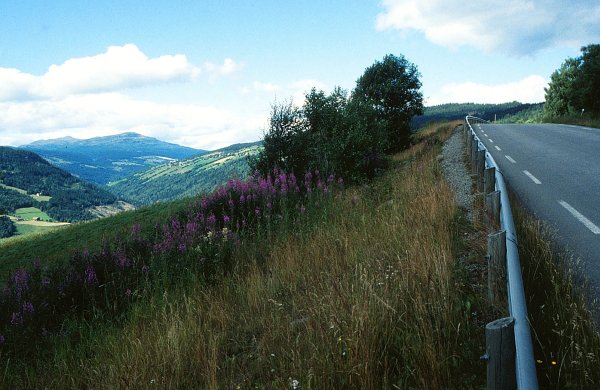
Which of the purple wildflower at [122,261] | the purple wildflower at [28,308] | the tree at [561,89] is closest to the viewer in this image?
the purple wildflower at [28,308]

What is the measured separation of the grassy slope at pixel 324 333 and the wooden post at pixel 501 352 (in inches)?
24.2

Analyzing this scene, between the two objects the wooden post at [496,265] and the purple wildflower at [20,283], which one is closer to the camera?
the wooden post at [496,265]

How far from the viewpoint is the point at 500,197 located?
457 cm

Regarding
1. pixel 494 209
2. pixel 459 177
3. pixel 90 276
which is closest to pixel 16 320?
pixel 90 276

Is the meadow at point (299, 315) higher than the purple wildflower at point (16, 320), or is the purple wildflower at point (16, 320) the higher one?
the meadow at point (299, 315)

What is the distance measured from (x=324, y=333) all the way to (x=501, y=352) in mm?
1510

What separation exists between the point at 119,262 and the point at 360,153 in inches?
462

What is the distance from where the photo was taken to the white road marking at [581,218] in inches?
232

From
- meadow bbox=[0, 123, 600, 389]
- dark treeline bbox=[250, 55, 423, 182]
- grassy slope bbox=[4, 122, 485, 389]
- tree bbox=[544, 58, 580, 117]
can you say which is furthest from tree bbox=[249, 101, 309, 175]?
tree bbox=[544, 58, 580, 117]

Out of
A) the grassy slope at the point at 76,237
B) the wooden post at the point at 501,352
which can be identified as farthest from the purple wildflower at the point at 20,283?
the grassy slope at the point at 76,237

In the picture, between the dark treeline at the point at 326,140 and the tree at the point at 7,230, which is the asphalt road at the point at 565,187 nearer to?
the dark treeline at the point at 326,140

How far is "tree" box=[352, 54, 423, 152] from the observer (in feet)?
102

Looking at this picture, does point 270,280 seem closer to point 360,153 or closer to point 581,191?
point 581,191

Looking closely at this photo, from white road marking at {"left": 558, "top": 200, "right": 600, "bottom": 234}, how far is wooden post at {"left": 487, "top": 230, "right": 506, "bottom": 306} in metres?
3.77
